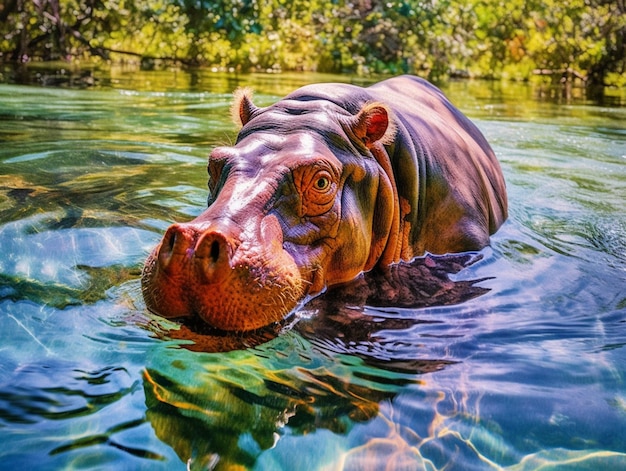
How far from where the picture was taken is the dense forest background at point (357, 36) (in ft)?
53.2

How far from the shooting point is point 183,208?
4.45 metres

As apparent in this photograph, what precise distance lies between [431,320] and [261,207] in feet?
2.72

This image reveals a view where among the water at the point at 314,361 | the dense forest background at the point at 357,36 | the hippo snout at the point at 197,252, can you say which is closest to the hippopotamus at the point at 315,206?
the hippo snout at the point at 197,252

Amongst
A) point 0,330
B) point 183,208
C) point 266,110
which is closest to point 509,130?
point 183,208

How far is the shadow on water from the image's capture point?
77.1 inches

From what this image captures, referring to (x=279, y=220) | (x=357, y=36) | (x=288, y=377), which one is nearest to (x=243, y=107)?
(x=279, y=220)

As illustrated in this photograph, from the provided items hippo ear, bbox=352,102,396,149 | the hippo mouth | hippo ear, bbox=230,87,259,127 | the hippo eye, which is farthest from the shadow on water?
hippo ear, bbox=230,87,259,127

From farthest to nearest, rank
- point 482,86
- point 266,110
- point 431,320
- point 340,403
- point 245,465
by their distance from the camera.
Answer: point 482,86
point 266,110
point 431,320
point 340,403
point 245,465

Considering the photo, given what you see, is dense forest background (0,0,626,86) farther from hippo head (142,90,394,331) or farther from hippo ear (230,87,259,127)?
hippo head (142,90,394,331)

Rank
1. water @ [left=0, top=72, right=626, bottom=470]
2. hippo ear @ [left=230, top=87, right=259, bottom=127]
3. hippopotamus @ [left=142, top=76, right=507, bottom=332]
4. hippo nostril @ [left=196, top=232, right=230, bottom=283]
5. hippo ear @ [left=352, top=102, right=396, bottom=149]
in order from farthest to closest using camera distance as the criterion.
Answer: hippo ear @ [left=230, top=87, right=259, bottom=127], hippo ear @ [left=352, top=102, right=396, bottom=149], hippopotamus @ [left=142, top=76, right=507, bottom=332], hippo nostril @ [left=196, top=232, right=230, bottom=283], water @ [left=0, top=72, right=626, bottom=470]

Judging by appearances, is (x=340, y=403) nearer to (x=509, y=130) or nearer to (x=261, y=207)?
(x=261, y=207)

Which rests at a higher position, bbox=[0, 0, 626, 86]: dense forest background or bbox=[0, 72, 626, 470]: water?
bbox=[0, 0, 626, 86]: dense forest background

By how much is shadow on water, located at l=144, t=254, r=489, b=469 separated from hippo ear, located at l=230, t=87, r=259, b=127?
100 cm

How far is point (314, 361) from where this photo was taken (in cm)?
247
